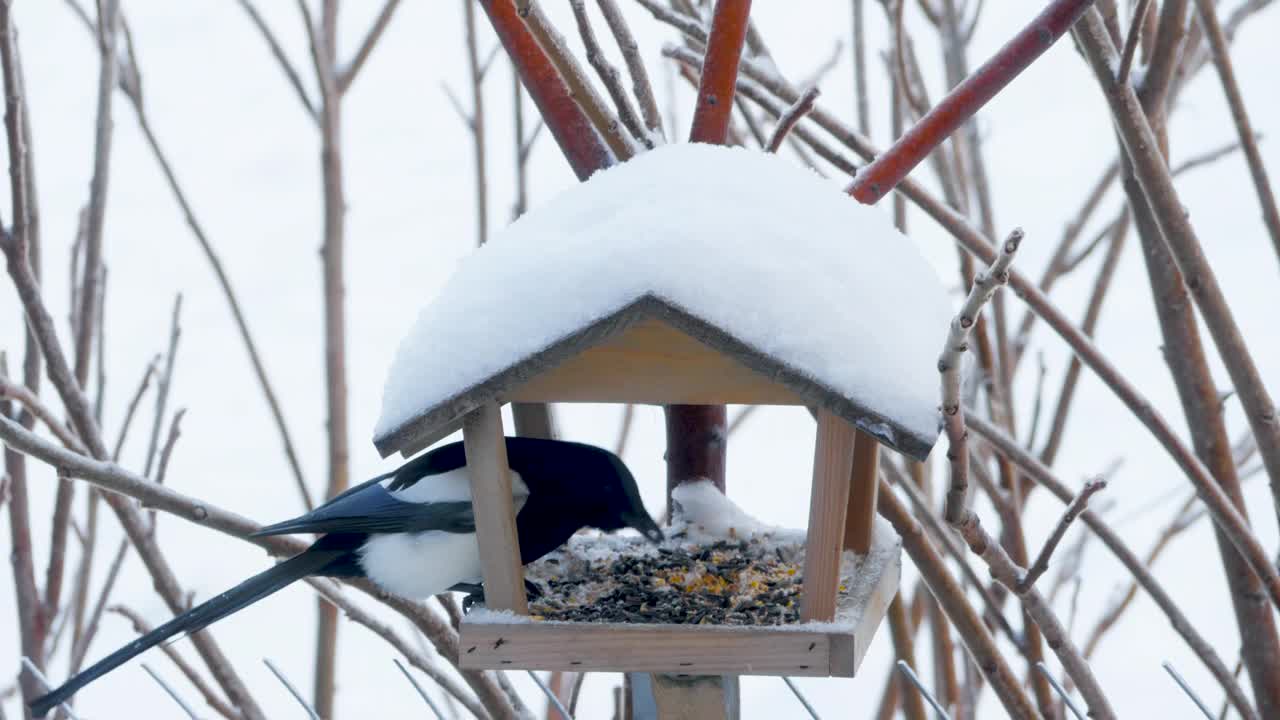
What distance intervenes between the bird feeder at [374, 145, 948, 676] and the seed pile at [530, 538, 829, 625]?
0.08 metres

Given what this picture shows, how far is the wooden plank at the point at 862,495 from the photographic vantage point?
1.44 m

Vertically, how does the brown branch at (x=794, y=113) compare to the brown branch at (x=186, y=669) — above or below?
above

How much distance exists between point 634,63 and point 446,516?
23.9 inches

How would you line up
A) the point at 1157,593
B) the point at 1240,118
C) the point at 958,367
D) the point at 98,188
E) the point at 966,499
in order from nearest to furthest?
1. the point at 958,367
2. the point at 966,499
3. the point at 1157,593
4. the point at 1240,118
5. the point at 98,188

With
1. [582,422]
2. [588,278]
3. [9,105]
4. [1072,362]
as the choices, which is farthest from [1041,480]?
[582,422]

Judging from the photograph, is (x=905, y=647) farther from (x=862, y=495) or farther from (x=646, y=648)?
(x=646, y=648)

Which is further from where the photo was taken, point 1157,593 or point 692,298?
point 1157,593

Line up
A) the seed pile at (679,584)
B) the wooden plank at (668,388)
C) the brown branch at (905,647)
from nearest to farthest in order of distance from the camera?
the wooden plank at (668,388)
the seed pile at (679,584)
the brown branch at (905,647)

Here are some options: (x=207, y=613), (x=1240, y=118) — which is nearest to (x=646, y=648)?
(x=207, y=613)

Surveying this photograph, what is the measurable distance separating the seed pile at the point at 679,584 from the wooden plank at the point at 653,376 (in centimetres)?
23

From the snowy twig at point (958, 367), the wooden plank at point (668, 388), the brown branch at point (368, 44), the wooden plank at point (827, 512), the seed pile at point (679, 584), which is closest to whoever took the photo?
the snowy twig at point (958, 367)

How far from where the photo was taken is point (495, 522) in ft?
4.29

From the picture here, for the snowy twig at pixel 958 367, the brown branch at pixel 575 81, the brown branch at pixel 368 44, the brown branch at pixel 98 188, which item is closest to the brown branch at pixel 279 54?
the brown branch at pixel 368 44

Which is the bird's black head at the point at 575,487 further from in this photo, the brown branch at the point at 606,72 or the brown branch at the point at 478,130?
the brown branch at the point at 478,130
